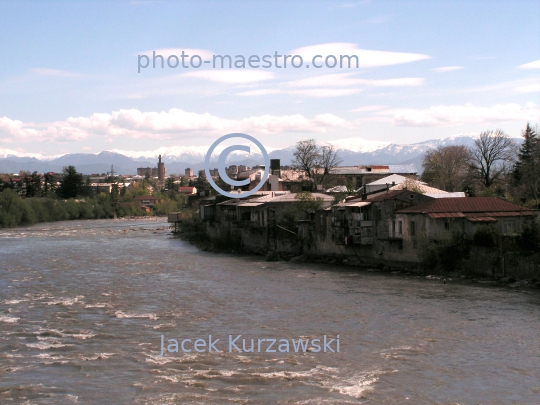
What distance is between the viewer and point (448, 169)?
62406 mm

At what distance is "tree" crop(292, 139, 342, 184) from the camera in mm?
64625

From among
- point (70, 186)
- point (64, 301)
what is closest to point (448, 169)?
point (64, 301)

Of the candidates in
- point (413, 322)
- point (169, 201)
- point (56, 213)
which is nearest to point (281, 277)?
point (413, 322)

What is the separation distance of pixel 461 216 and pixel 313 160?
116 feet

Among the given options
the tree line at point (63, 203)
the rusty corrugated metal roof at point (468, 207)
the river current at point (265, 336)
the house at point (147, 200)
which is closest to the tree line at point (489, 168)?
the rusty corrugated metal roof at point (468, 207)

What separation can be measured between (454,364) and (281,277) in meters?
15.5

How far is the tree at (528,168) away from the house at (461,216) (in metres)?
11.8

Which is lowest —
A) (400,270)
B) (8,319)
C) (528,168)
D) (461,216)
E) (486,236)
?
(8,319)

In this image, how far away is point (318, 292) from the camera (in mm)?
26328

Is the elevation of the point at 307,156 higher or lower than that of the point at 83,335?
higher

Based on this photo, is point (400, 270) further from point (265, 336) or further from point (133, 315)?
point (133, 315)

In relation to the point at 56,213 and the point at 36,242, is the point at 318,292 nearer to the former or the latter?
the point at 36,242

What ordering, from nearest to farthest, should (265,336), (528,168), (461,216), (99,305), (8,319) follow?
(265,336) → (8,319) → (99,305) → (461,216) → (528,168)

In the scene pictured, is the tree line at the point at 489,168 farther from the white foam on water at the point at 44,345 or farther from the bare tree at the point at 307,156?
the white foam on water at the point at 44,345
